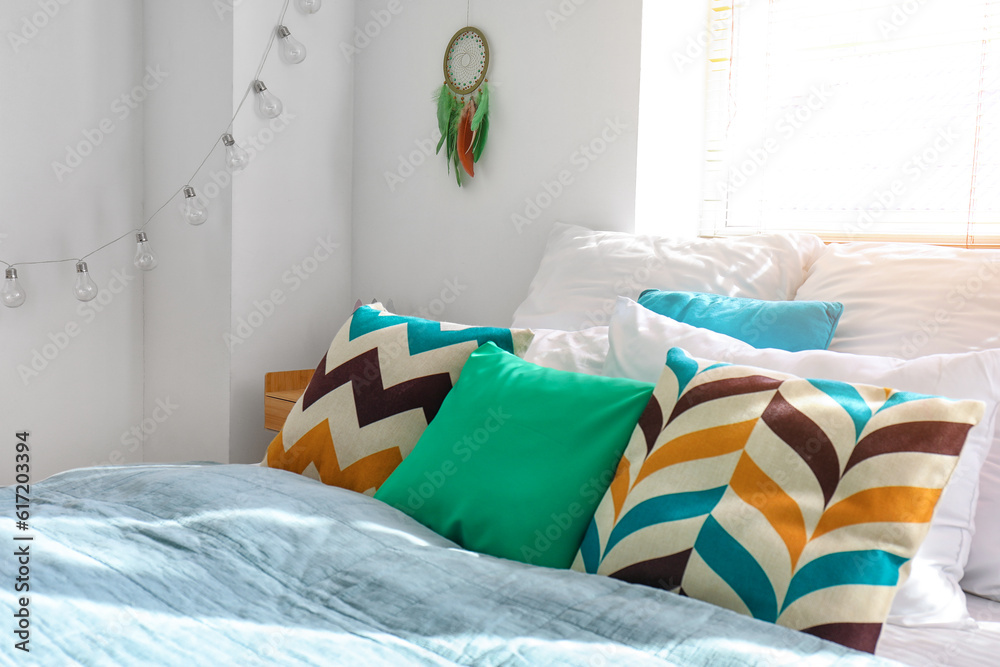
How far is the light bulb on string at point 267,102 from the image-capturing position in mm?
2494

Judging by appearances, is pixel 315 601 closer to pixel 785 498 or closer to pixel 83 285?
pixel 785 498

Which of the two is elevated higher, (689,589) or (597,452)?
(597,452)

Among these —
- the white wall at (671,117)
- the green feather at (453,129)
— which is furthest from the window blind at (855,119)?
the green feather at (453,129)

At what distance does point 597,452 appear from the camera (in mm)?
Answer: 1163

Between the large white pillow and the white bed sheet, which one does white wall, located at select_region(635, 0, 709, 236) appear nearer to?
the large white pillow

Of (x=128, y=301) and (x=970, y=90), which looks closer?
(x=970, y=90)

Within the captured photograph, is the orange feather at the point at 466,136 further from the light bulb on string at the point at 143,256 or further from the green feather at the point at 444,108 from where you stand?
the light bulb on string at the point at 143,256

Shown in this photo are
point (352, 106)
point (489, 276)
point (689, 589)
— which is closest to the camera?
point (689, 589)

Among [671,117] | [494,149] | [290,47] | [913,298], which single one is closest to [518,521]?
[913,298]

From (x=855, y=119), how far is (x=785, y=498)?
4.51 feet

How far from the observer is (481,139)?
8.09 feet

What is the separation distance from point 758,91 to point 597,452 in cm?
141

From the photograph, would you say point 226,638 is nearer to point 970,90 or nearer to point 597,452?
point 597,452

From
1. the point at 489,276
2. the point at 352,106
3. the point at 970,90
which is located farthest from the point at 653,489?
the point at 352,106
